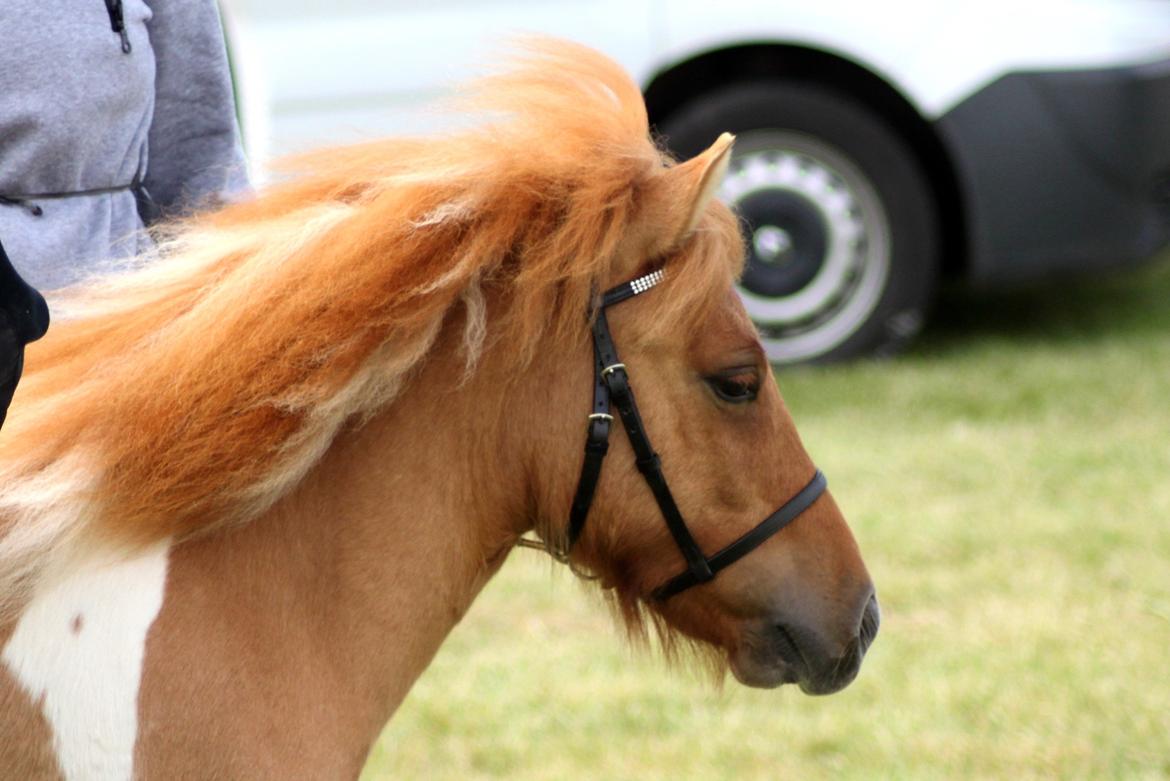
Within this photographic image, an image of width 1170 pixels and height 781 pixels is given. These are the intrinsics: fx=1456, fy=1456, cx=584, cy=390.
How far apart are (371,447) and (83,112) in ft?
1.97

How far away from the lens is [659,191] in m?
1.80

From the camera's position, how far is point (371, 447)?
1.74 metres

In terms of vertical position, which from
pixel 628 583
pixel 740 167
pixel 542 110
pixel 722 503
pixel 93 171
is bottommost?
pixel 740 167

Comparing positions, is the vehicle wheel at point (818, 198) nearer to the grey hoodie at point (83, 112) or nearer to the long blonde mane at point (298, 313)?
the grey hoodie at point (83, 112)

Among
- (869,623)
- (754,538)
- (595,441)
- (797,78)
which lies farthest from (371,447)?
(797,78)

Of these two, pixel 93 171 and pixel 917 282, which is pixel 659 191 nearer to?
pixel 93 171

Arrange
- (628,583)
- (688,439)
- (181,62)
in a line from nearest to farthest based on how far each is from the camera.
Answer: (688,439) < (628,583) < (181,62)

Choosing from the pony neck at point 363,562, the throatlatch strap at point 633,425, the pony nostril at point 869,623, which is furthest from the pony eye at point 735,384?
the pony nostril at point 869,623

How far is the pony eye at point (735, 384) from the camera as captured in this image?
70.6 inches

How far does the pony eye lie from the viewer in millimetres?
1792

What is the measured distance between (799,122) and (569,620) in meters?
2.56

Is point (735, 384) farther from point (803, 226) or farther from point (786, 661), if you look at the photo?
point (803, 226)

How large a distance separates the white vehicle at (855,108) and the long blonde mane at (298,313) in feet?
12.4

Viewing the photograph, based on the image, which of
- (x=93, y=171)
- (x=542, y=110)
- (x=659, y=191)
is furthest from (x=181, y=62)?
(x=659, y=191)
